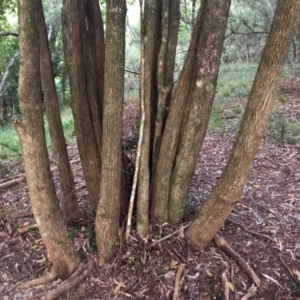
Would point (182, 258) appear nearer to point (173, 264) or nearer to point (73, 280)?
point (173, 264)

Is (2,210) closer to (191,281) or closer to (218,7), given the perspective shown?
(191,281)

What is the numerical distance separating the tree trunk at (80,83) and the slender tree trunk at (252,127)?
1250mm

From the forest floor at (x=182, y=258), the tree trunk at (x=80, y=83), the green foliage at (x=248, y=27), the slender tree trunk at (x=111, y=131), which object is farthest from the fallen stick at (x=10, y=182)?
the green foliage at (x=248, y=27)

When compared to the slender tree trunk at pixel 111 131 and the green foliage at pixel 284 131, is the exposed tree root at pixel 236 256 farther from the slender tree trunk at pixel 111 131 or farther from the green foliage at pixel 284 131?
the green foliage at pixel 284 131

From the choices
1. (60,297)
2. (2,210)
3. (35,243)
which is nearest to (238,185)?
(60,297)

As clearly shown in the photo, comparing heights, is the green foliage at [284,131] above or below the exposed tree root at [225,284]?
above

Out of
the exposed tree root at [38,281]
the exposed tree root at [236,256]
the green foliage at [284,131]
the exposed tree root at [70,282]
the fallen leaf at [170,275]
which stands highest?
the green foliage at [284,131]

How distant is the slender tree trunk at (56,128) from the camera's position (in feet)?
10.6

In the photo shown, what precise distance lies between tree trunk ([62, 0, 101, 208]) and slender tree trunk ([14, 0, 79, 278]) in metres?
0.48

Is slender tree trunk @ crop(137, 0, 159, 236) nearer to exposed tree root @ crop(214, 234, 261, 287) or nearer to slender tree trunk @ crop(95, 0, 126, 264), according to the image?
slender tree trunk @ crop(95, 0, 126, 264)

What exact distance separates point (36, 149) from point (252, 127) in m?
1.83

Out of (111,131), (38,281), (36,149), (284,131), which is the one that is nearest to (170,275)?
(38,281)

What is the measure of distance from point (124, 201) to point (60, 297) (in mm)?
1115

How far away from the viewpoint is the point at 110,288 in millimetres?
3279
